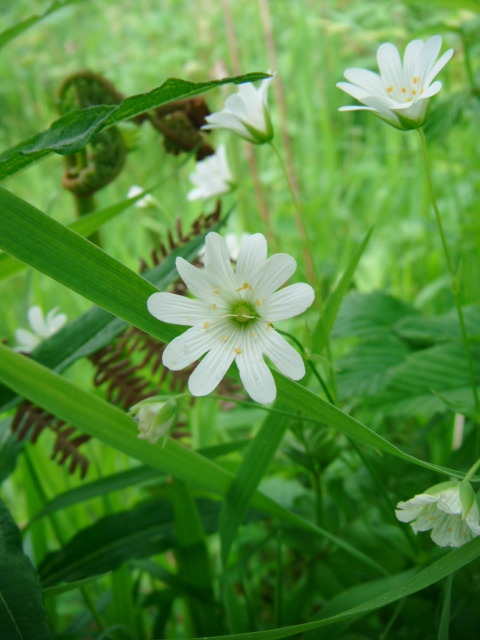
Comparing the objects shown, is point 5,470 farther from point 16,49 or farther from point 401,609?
point 16,49

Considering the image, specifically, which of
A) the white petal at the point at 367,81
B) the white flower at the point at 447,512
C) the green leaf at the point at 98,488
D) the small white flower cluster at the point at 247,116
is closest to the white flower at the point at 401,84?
the white petal at the point at 367,81

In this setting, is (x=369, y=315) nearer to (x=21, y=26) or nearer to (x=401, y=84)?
(x=401, y=84)

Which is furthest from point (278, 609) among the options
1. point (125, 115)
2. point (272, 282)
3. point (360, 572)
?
point (125, 115)

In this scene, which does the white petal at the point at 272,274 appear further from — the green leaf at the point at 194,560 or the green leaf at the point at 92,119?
the green leaf at the point at 194,560

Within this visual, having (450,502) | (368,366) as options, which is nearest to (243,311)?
(450,502)

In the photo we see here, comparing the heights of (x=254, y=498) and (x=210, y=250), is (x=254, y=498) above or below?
below

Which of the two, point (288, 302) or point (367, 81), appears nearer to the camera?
point (288, 302)
